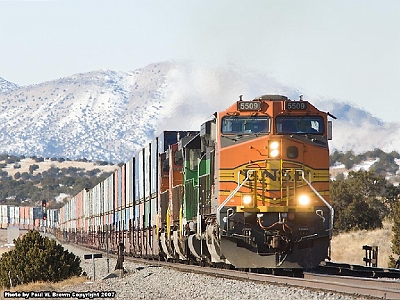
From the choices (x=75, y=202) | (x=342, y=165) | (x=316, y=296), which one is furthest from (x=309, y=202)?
(x=342, y=165)

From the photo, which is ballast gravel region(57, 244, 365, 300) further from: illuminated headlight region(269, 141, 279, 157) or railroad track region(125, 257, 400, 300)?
illuminated headlight region(269, 141, 279, 157)

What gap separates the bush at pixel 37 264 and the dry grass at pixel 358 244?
36.6 ft

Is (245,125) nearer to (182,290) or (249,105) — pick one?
(249,105)

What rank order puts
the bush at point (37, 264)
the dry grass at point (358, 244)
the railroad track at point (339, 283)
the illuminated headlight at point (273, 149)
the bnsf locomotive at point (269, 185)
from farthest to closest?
the dry grass at point (358, 244) < the bush at point (37, 264) < the illuminated headlight at point (273, 149) < the bnsf locomotive at point (269, 185) < the railroad track at point (339, 283)

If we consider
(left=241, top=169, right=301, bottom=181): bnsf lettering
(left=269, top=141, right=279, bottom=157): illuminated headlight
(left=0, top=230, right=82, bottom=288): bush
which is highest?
(left=269, top=141, right=279, bottom=157): illuminated headlight

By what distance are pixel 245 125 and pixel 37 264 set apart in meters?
9.01

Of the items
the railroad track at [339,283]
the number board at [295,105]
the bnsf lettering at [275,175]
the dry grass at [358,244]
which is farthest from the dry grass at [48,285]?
the dry grass at [358,244]

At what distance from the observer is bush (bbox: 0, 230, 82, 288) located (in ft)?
77.7

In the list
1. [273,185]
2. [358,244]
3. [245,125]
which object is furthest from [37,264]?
[358,244]

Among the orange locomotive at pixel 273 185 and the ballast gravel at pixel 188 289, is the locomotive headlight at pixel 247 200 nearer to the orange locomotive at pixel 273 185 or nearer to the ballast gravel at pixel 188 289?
the orange locomotive at pixel 273 185

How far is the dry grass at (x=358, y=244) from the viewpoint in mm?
32781

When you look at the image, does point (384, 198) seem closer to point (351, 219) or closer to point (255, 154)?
point (351, 219)

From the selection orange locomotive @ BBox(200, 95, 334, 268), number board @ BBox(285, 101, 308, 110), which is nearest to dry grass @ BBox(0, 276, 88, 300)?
orange locomotive @ BBox(200, 95, 334, 268)

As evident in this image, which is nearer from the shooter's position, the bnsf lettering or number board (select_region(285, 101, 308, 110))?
the bnsf lettering
